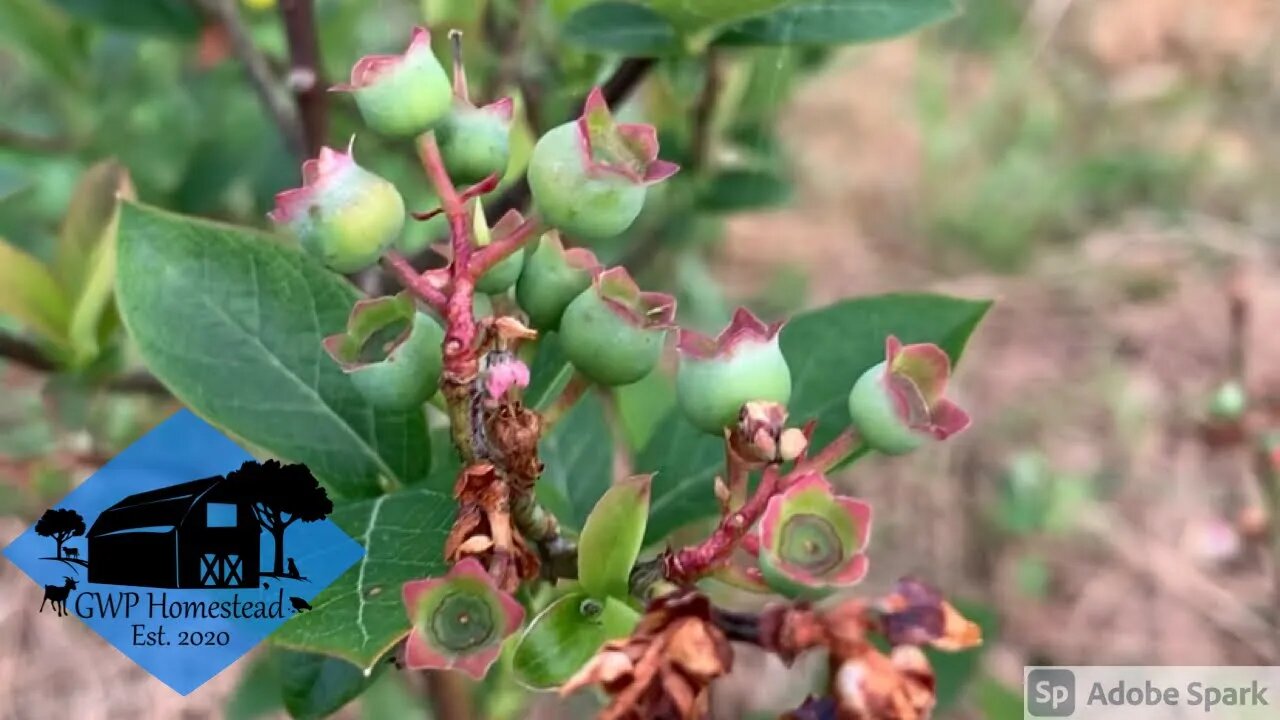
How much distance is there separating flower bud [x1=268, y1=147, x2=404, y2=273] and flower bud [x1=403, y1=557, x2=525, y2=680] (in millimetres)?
171

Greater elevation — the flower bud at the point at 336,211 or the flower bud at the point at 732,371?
the flower bud at the point at 336,211

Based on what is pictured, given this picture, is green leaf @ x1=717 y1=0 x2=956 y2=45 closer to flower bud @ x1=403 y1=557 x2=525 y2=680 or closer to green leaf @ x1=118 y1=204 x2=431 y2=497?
green leaf @ x1=118 y1=204 x2=431 y2=497

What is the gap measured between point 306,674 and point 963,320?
487mm

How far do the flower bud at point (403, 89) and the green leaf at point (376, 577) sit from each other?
0.23 meters

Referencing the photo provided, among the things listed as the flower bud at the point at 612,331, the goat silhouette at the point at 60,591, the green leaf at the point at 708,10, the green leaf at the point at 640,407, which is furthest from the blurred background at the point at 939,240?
the flower bud at the point at 612,331

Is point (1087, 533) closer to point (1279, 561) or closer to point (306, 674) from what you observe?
point (1279, 561)

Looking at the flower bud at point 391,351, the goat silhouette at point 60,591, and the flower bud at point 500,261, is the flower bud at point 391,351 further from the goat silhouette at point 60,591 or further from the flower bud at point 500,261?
the goat silhouette at point 60,591

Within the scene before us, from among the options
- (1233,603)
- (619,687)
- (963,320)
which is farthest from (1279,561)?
(619,687)

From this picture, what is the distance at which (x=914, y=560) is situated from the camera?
6.95ft

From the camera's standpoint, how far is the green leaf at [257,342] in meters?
0.71

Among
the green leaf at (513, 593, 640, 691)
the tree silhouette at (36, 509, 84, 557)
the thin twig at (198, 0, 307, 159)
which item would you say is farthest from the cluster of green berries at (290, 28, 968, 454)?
the thin twig at (198, 0, 307, 159)

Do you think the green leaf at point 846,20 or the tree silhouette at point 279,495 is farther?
the green leaf at point 846,20

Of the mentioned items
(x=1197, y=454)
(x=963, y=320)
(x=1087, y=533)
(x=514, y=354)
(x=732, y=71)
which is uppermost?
(x=732, y=71)

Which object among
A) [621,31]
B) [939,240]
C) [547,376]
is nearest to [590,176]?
[547,376]
